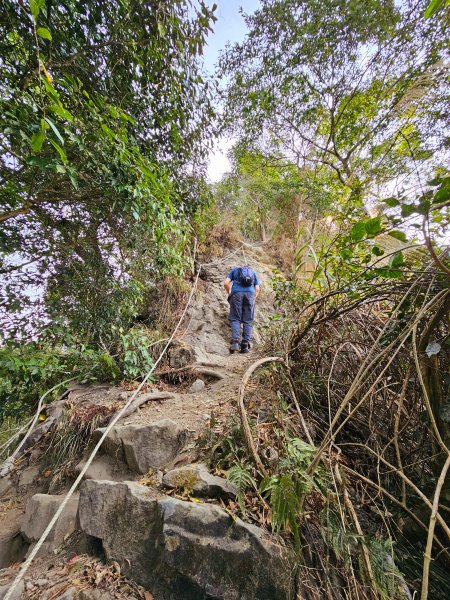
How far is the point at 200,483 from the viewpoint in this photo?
5.27 feet

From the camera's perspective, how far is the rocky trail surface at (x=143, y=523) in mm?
1317

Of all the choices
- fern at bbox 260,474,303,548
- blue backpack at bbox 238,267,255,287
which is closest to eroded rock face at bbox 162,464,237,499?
fern at bbox 260,474,303,548

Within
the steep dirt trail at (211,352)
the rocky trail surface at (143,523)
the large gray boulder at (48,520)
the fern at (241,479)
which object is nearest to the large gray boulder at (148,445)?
the rocky trail surface at (143,523)

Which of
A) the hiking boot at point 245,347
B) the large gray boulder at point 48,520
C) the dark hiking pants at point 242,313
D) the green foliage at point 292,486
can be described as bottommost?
the large gray boulder at point 48,520

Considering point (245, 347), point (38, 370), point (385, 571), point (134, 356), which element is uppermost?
point (245, 347)

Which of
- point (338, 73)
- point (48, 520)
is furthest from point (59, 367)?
point (338, 73)

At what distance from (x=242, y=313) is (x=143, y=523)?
3384mm

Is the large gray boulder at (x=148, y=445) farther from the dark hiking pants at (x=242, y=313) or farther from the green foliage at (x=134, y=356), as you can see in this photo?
the dark hiking pants at (x=242, y=313)

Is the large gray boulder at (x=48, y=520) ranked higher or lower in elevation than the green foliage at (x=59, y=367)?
lower

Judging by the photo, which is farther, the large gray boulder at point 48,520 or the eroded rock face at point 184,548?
the large gray boulder at point 48,520

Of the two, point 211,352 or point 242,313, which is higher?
point 242,313

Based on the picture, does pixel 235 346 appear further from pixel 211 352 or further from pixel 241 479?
pixel 241 479

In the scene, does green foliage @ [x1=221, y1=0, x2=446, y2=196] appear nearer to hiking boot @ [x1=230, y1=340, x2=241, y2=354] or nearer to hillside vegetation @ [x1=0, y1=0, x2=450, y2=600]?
hillside vegetation @ [x1=0, y1=0, x2=450, y2=600]

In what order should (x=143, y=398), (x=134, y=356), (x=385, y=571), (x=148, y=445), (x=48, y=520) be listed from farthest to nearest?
(x=134, y=356) → (x=143, y=398) → (x=148, y=445) → (x=48, y=520) → (x=385, y=571)
